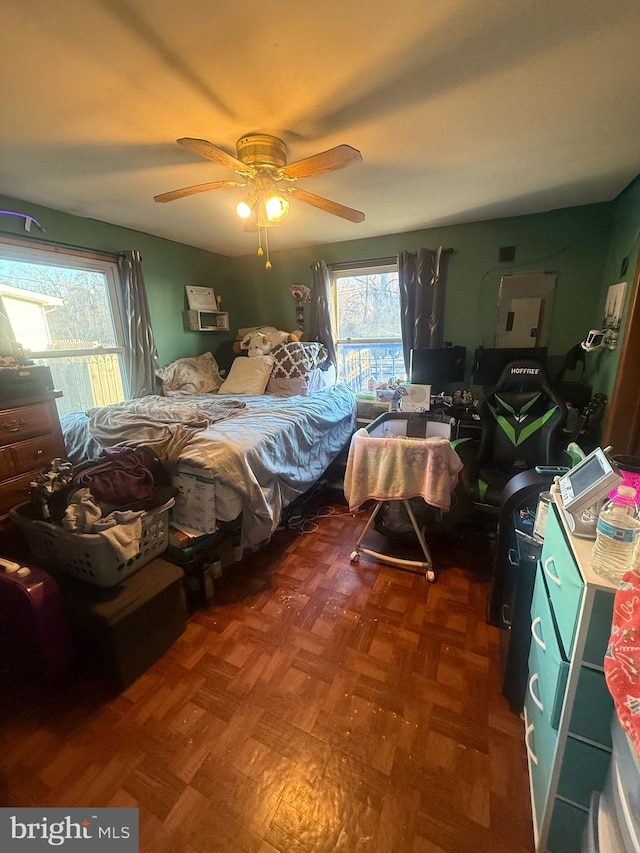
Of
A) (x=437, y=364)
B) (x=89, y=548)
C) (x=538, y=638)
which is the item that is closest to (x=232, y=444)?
(x=89, y=548)

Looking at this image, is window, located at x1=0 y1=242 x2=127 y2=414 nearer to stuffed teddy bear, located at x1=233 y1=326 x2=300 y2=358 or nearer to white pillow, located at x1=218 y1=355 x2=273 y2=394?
white pillow, located at x1=218 y1=355 x2=273 y2=394

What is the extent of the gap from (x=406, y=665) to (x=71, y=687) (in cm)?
142

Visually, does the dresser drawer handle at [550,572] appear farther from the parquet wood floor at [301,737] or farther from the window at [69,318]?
the window at [69,318]

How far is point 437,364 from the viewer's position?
114 inches

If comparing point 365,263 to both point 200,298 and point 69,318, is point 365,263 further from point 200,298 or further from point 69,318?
point 69,318

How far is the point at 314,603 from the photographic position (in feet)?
5.92

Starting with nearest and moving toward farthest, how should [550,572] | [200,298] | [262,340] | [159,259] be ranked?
[550,572]
[159,259]
[262,340]
[200,298]

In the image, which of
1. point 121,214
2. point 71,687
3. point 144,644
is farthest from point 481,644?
point 121,214

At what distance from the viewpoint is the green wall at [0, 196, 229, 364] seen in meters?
2.38

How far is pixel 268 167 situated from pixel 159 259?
2.09 m

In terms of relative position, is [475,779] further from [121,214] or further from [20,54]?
[121,214]

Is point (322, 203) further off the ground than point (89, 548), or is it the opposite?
point (322, 203)

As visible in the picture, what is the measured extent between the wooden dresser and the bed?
0.92 feet

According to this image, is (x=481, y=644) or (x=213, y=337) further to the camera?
(x=213, y=337)
